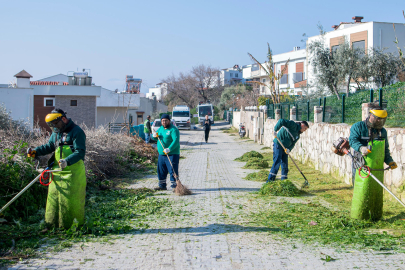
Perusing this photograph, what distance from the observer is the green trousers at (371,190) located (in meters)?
5.50

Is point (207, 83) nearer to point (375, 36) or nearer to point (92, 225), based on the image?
point (375, 36)

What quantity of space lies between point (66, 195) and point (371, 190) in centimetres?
447

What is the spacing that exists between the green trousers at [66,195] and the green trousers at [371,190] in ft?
13.6

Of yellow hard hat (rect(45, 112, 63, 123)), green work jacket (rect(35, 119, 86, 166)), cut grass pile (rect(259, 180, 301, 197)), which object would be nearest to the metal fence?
cut grass pile (rect(259, 180, 301, 197))

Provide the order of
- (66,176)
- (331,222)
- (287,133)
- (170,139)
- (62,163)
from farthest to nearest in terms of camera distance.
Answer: (287,133), (170,139), (331,222), (66,176), (62,163)

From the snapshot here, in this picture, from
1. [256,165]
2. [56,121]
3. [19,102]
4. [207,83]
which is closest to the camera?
[56,121]

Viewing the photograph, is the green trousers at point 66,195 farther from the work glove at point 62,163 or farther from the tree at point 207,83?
the tree at point 207,83

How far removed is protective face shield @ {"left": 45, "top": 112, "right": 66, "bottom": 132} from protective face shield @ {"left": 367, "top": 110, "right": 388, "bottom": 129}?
4559 millimetres

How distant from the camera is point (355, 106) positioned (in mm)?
9836

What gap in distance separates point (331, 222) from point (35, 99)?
98.2 ft

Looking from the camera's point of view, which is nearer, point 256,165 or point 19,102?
point 256,165

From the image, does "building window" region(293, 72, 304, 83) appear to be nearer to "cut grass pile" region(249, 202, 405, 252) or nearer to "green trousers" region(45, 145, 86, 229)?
"cut grass pile" region(249, 202, 405, 252)

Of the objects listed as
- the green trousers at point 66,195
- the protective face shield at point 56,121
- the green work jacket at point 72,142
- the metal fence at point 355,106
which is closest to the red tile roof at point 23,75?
the metal fence at point 355,106

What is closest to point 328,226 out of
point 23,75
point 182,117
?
point 23,75
